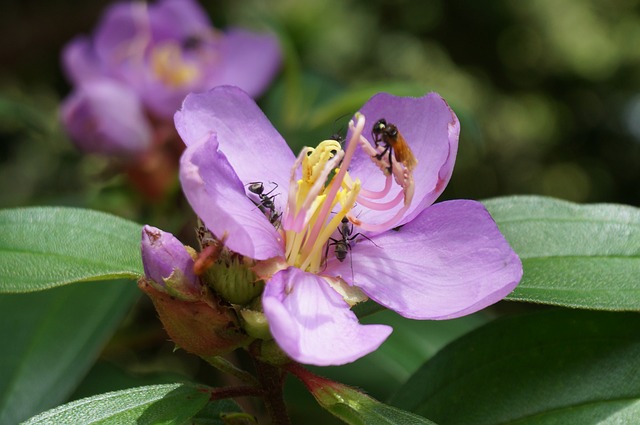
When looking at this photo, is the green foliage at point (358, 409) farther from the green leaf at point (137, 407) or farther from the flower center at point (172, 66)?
the flower center at point (172, 66)

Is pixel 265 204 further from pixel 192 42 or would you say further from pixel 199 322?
pixel 192 42

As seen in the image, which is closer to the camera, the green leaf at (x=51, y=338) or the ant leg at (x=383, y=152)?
the ant leg at (x=383, y=152)

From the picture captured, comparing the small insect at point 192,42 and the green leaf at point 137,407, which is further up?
the small insect at point 192,42

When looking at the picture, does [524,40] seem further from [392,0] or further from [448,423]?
[448,423]

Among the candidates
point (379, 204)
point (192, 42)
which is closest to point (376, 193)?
point (379, 204)

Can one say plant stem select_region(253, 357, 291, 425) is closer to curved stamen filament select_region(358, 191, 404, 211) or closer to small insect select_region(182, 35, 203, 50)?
curved stamen filament select_region(358, 191, 404, 211)

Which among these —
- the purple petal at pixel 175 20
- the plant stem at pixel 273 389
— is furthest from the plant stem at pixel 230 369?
the purple petal at pixel 175 20

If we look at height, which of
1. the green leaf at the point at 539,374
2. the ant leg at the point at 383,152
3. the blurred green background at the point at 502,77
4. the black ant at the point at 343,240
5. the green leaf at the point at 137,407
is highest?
the ant leg at the point at 383,152
